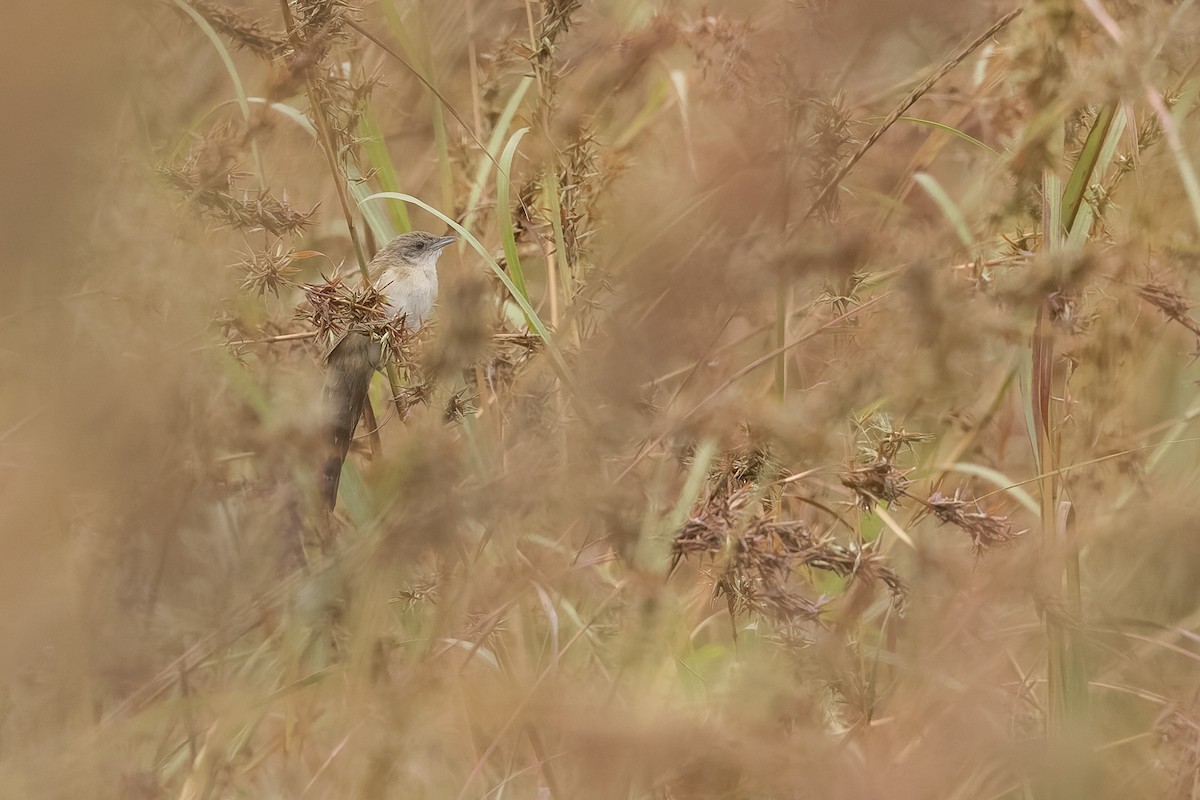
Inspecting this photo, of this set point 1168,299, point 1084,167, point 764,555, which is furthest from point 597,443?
point 1084,167

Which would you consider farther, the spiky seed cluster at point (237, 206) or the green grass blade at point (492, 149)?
the green grass blade at point (492, 149)

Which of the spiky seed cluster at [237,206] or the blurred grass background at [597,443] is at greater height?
the spiky seed cluster at [237,206]

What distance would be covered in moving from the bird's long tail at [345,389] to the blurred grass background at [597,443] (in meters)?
0.05

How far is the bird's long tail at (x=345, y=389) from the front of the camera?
4.26 ft

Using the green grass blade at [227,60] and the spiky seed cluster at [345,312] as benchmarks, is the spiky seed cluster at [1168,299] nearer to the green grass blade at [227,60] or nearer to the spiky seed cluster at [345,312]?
the spiky seed cluster at [345,312]

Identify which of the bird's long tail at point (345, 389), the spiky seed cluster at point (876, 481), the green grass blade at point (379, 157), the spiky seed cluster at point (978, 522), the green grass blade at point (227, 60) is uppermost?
the green grass blade at point (227, 60)

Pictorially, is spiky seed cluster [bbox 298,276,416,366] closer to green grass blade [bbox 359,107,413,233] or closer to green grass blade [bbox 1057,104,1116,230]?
green grass blade [bbox 359,107,413,233]

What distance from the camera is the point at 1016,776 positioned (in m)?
1.03

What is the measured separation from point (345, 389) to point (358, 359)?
6cm

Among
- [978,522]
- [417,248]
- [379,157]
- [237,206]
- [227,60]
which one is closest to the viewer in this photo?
[978,522]

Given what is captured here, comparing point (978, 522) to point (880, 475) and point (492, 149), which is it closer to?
point (880, 475)

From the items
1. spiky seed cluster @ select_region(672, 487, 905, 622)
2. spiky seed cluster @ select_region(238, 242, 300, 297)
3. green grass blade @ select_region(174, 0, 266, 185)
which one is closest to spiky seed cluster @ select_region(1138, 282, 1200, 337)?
spiky seed cluster @ select_region(672, 487, 905, 622)

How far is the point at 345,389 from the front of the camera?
140cm

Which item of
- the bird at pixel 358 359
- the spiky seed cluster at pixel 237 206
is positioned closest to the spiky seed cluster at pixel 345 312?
the bird at pixel 358 359
